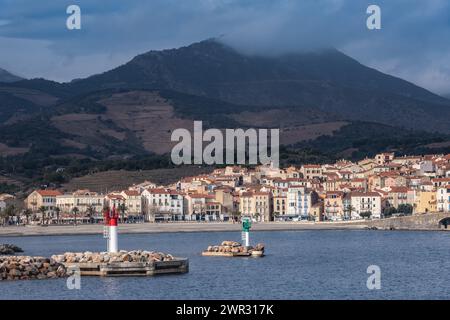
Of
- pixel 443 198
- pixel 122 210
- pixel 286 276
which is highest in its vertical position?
pixel 443 198

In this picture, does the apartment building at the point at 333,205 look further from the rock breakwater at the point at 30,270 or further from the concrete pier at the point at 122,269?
the rock breakwater at the point at 30,270

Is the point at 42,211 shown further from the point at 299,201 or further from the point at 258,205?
the point at 299,201

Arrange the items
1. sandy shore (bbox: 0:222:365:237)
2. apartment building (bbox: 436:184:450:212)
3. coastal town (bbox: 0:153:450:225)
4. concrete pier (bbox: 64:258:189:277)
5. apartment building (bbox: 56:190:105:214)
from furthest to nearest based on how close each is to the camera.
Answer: apartment building (bbox: 56:190:105:214)
coastal town (bbox: 0:153:450:225)
apartment building (bbox: 436:184:450:212)
sandy shore (bbox: 0:222:365:237)
concrete pier (bbox: 64:258:189:277)

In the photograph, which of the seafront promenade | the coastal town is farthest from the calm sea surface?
the coastal town

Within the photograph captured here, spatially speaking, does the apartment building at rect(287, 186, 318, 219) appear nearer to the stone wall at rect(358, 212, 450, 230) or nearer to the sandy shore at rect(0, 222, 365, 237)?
the sandy shore at rect(0, 222, 365, 237)

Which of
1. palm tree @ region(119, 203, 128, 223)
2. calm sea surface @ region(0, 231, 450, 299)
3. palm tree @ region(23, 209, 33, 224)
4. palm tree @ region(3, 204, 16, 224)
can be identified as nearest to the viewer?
calm sea surface @ region(0, 231, 450, 299)

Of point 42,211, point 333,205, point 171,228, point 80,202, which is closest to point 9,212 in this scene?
point 42,211

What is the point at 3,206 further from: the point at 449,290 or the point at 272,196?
the point at 449,290
